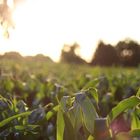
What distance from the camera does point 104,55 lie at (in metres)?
47.2

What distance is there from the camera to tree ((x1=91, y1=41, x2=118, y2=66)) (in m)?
46.7

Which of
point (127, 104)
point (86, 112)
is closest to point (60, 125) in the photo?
point (86, 112)

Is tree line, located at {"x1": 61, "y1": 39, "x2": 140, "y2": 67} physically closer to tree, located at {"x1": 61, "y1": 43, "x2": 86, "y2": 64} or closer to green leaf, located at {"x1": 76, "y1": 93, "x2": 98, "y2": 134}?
tree, located at {"x1": 61, "y1": 43, "x2": 86, "y2": 64}

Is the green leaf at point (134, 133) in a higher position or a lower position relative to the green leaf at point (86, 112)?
lower

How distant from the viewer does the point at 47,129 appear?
2.20 meters

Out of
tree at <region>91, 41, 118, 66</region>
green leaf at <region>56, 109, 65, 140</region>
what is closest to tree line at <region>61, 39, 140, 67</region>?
tree at <region>91, 41, 118, 66</region>

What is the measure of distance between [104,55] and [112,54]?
1.06 meters

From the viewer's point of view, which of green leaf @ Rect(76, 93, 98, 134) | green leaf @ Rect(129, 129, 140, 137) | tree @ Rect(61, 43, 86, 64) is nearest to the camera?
green leaf @ Rect(129, 129, 140, 137)

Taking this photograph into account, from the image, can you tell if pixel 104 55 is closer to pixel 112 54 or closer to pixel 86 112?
pixel 112 54

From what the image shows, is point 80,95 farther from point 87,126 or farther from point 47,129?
point 47,129

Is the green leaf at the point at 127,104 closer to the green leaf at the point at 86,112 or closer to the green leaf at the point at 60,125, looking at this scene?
the green leaf at the point at 86,112

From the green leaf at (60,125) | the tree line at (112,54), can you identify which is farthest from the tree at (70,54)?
the green leaf at (60,125)

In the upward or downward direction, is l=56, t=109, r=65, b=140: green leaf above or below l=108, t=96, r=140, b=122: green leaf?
below

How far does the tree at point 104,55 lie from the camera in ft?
153
